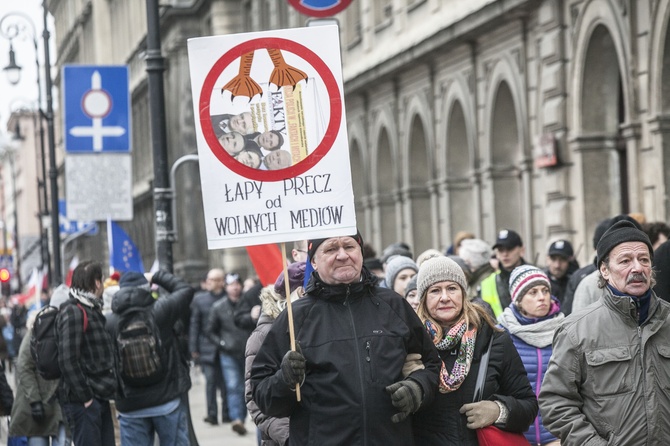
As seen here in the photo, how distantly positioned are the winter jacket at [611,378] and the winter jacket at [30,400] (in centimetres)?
588

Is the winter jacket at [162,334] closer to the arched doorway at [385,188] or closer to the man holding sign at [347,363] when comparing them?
the man holding sign at [347,363]

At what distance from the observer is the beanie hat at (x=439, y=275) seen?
6.75 meters

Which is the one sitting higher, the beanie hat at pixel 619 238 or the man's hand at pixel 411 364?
the beanie hat at pixel 619 238

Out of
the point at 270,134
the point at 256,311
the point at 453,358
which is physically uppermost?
the point at 270,134

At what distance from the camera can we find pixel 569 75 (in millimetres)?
19203

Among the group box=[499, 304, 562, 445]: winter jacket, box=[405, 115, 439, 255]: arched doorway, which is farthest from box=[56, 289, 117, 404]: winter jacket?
box=[405, 115, 439, 255]: arched doorway

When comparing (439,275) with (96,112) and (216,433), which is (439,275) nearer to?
(216,433)

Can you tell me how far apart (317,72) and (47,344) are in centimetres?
438

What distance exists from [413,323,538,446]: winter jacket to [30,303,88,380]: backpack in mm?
4394

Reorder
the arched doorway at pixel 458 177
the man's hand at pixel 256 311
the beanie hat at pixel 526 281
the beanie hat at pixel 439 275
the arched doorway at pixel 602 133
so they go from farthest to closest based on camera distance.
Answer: the arched doorway at pixel 458 177 → the arched doorway at pixel 602 133 → the man's hand at pixel 256 311 → the beanie hat at pixel 526 281 → the beanie hat at pixel 439 275

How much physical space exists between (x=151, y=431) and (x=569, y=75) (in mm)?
10131

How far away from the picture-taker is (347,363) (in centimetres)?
605

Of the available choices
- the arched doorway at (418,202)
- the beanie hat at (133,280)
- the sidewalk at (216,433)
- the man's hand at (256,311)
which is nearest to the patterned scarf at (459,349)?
the beanie hat at (133,280)

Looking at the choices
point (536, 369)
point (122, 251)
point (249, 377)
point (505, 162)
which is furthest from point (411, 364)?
point (505, 162)
